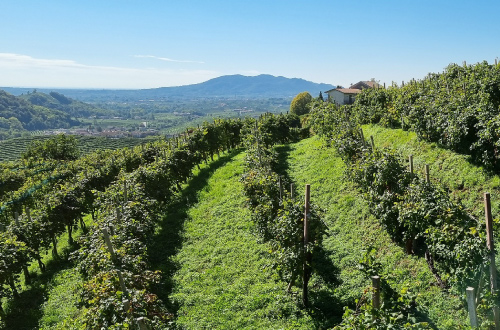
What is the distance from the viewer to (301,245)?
365 inches

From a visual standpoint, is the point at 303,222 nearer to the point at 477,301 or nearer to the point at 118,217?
the point at 477,301

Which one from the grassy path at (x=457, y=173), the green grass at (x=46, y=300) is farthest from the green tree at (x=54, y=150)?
the grassy path at (x=457, y=173)

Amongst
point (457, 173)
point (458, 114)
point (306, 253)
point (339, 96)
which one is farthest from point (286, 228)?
point (339, 96)

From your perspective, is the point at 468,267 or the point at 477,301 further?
the point at 468,267

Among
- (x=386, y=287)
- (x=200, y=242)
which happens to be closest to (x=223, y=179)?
(x=200, y=242)

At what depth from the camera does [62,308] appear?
11930 mm

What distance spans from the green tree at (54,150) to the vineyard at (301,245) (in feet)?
87.4

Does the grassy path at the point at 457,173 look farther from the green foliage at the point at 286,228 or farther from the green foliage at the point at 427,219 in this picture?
the green foliage at the point at 286,228

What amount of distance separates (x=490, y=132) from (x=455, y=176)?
7.64 ft

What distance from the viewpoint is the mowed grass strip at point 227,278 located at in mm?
9594

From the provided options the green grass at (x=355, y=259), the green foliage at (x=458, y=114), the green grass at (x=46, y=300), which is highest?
the green foliage at (x=458, y=114)

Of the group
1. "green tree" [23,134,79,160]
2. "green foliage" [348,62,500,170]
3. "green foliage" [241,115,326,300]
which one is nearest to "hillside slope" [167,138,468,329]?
"green foliage" [241,115,326,300]

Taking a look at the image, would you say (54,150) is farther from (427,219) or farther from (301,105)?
(427,219)

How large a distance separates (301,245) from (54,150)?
157 ft
